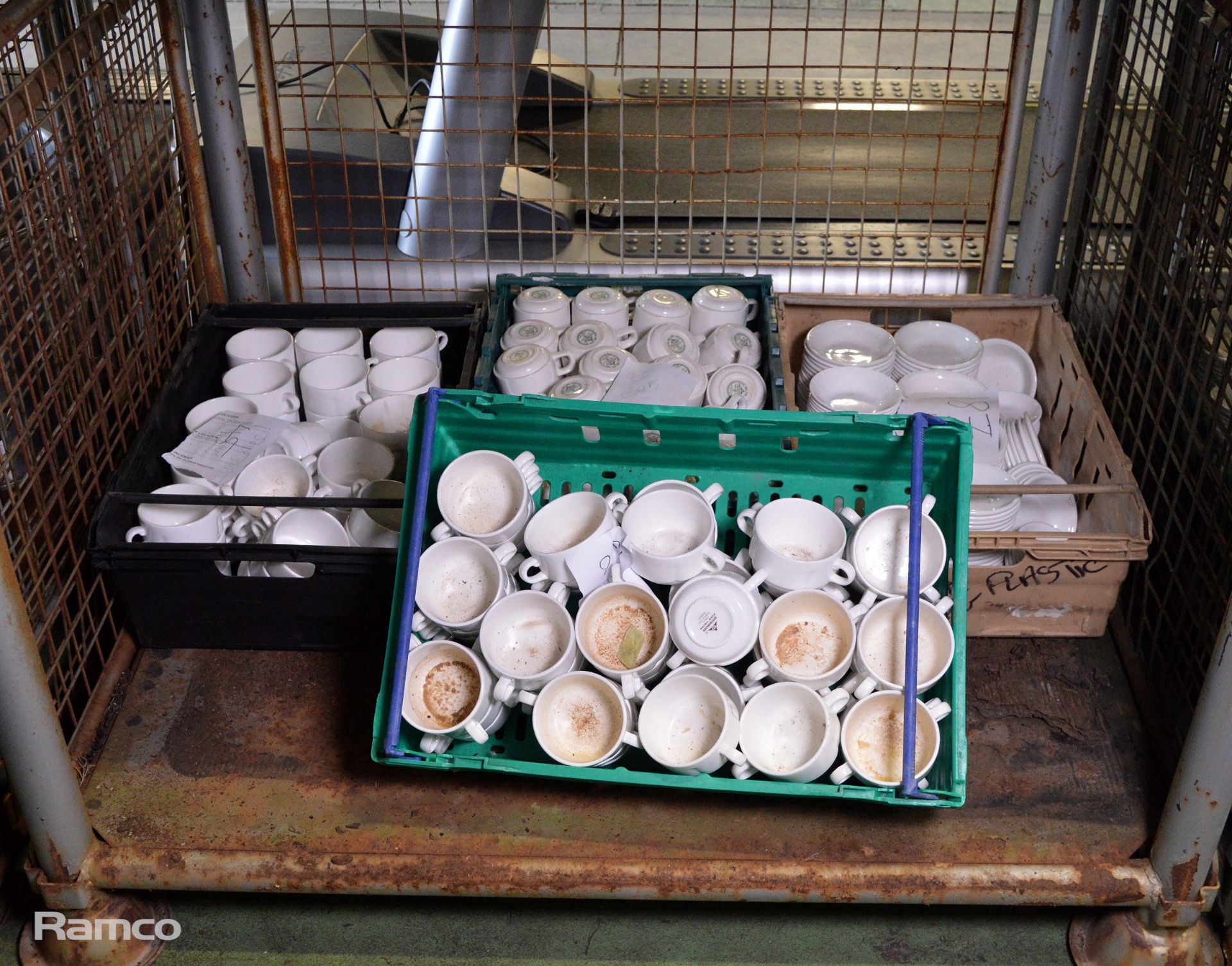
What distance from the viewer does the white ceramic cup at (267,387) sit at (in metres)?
2.06

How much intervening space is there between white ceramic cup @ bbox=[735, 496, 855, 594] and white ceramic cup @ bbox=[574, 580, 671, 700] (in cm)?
16

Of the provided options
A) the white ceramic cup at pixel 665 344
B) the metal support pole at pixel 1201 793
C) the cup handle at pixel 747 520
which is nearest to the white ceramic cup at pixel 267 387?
the white ceramic cup at pixel 665 344

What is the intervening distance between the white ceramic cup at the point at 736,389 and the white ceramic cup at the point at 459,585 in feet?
1.67

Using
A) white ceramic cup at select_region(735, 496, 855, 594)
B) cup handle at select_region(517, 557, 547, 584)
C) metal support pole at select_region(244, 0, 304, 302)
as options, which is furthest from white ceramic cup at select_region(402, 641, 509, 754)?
metal support pole at select_region(244, 0, 304, 302)

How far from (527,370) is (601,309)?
262 millimetres

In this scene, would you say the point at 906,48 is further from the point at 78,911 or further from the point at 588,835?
the point at 78,911

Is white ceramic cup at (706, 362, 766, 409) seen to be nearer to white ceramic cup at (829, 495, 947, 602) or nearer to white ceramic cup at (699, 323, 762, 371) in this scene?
white ceramic cup at (699, 323, 762, 371)

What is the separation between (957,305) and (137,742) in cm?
160

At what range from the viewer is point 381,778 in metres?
1.63

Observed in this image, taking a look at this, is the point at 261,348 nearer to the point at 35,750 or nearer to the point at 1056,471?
the point at 35,750

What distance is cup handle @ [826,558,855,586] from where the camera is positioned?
61.4 inches

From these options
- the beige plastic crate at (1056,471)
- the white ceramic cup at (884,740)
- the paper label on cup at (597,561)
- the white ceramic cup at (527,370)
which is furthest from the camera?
the white ceramic cup at (527,370)

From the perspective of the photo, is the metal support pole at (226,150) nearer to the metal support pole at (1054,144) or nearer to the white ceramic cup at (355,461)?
the white ceramic cup at (355,461)

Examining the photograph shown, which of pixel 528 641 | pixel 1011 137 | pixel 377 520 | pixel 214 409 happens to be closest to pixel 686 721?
pixel 528 641
